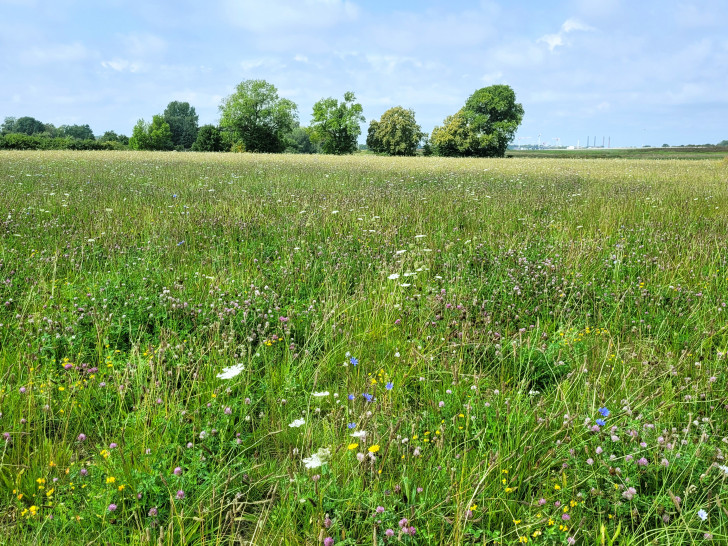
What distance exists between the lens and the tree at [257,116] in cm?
6831

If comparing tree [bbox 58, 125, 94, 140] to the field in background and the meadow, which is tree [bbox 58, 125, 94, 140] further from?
the meadow

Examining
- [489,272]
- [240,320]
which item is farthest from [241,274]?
[489,272]

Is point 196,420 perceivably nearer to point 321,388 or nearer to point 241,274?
point 321,388

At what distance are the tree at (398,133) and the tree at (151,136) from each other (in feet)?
144

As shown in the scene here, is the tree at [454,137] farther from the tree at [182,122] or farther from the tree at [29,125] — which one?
the tree at [29,125]

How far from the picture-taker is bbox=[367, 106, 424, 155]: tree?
A: 2874 inches

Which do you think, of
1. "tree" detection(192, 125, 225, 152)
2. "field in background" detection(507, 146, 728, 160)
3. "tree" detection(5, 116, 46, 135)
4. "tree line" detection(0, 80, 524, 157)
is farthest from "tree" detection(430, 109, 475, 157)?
"tree" detection(5, 116, 46, 135)

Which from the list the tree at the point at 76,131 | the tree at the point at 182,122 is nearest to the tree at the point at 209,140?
the tree at the point at 182,122

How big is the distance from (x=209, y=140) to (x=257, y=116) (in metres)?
9.90

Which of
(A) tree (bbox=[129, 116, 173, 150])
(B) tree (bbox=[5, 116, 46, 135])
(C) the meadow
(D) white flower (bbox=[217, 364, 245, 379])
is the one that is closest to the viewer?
(C) the meadow

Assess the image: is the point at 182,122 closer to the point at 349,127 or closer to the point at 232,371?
the point at 349,127

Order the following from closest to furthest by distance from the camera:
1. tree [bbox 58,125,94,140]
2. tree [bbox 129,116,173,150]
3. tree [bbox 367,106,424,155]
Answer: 1. tree [bbox 367,106,424,155]
2. tree [bbox 129,116,173,150]
3. tree [bbox 58,125,94,140]

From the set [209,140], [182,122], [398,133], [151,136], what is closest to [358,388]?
[398,133]

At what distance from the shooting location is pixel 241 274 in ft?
12.7
